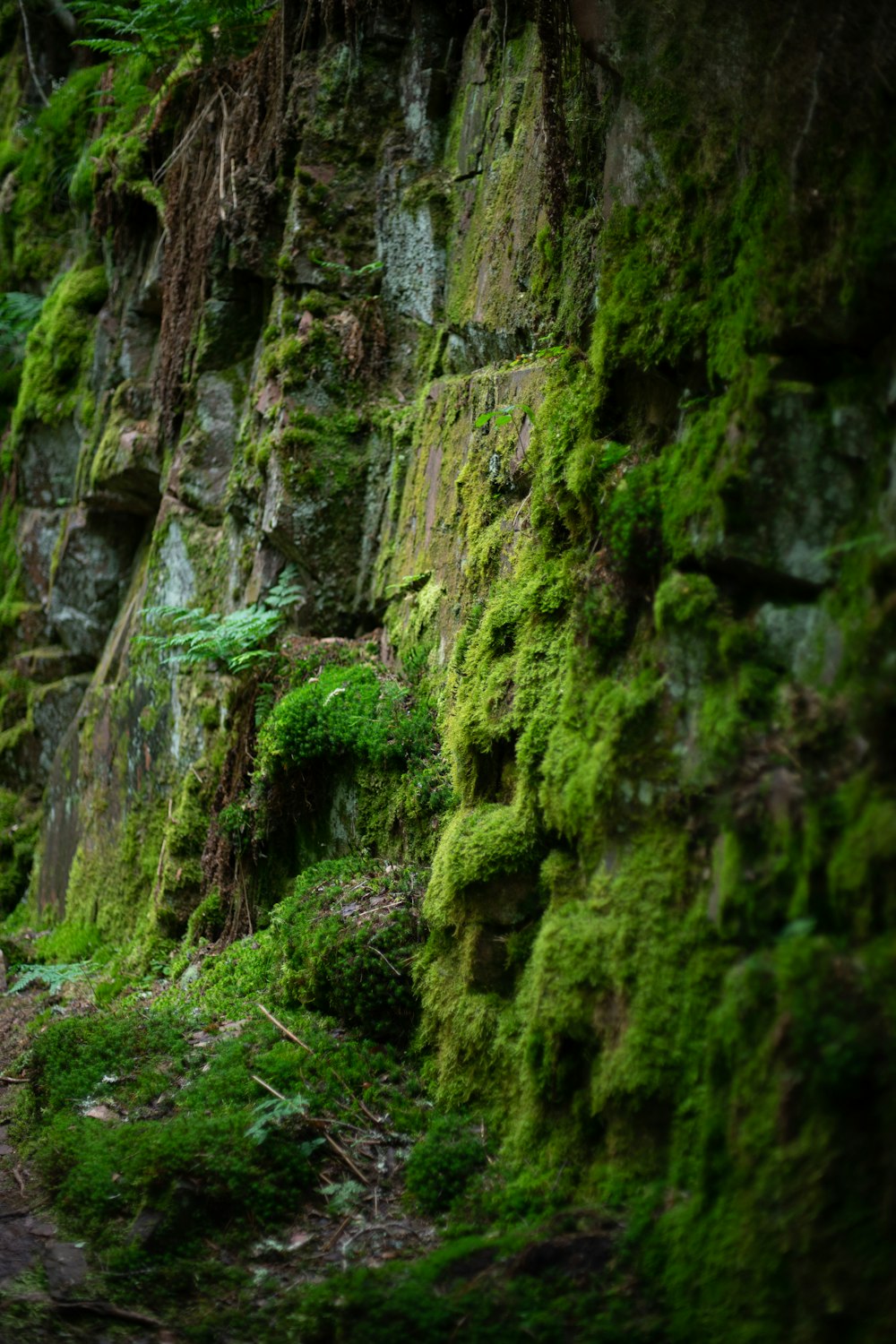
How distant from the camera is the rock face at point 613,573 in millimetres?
2541

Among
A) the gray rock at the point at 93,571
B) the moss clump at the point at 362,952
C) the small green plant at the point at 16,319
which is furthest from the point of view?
the small green plant at the point at 16,319

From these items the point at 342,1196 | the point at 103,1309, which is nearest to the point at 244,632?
the point at 342,1196

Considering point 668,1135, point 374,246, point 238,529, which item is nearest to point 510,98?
point 374,246

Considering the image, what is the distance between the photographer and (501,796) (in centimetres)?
428

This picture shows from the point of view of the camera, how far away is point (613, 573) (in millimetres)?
3559

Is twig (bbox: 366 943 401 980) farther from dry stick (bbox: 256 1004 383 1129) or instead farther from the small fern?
the small fern

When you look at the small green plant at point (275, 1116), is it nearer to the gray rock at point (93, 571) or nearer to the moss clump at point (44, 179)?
the gray rock at point (93, 571)

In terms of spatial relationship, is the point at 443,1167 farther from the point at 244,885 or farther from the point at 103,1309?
the point at 244,885

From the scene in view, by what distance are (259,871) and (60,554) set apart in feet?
19.1

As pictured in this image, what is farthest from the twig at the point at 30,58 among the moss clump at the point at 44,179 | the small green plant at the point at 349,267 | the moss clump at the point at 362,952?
the moss clump at the point at 362,952

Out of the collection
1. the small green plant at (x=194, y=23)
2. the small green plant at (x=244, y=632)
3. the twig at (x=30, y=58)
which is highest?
the twig at (x=30, y=58)

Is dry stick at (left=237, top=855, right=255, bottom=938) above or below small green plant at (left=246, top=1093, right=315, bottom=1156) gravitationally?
above

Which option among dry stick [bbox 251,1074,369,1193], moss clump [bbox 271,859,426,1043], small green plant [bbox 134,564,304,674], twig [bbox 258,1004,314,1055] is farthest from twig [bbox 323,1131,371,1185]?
small green plant [bbox 134,564,304,674]

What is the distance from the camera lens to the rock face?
100 inches
